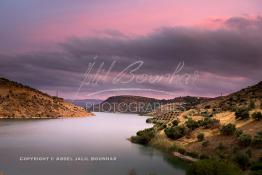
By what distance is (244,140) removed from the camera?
53031 millimetres

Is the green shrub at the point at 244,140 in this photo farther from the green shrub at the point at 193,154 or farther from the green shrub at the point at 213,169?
the green shrub at the point at 213,169

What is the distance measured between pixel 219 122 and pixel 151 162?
890 inches

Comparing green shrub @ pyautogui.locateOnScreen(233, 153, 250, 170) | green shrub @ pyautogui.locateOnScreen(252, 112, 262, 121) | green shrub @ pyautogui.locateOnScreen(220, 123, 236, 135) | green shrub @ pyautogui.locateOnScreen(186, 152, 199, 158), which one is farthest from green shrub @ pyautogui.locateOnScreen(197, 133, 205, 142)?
green shrub @ pyautogui.locateOnScreen(233, 153, 250, 170)

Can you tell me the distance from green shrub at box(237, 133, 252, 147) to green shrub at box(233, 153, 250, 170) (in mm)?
5905

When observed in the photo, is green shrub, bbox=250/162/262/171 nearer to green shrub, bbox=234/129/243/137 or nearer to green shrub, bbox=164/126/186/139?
green shrub, bbox=234/129/243/137

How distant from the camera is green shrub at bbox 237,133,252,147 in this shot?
52438 mm

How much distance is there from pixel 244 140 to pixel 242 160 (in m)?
7.26

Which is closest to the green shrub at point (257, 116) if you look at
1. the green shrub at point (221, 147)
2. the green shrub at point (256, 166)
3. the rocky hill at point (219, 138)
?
the rocky hill at point (219, 138)

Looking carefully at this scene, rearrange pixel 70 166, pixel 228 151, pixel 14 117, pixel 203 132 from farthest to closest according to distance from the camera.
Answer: pixel 14 117, pixel 203 132, pixel 228 151, pixel 70 166

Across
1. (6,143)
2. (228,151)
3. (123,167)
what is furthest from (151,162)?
(6,143)

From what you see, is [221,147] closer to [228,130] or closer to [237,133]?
[237,133]

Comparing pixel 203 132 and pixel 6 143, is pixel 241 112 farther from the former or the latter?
pixel 6 143

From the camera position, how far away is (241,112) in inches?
2734

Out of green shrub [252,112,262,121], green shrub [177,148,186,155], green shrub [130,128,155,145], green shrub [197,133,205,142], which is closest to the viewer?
green shrub [177,148,186,155]
